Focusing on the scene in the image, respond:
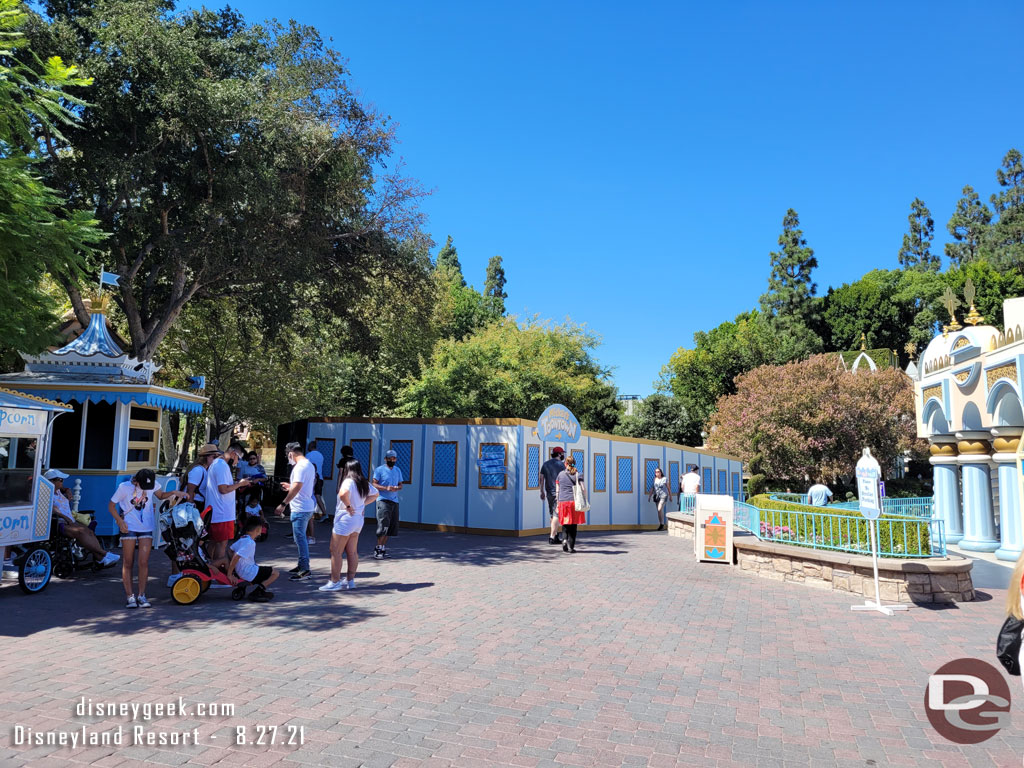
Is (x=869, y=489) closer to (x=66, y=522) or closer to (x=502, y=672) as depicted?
(x=502, y=672)

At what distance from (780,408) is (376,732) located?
2790 cm

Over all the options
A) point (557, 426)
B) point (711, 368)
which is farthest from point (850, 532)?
point (711, 368)

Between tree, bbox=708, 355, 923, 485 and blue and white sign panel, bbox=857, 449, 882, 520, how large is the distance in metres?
20.9

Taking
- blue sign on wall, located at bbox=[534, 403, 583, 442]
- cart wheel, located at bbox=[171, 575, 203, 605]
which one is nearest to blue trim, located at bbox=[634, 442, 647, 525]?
blue sign on wall, located at bbox=[534, 403, 583, 442]

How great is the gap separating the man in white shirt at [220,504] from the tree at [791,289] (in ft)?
173

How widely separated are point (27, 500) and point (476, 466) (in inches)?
351

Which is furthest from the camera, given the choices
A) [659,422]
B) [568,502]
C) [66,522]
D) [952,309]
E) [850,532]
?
[659,422]

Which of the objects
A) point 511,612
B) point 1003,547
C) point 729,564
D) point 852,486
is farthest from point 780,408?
point 511,612

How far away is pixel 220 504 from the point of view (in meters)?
8.06

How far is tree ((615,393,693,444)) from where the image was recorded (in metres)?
38.3

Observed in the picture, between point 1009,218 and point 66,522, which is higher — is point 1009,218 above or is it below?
above

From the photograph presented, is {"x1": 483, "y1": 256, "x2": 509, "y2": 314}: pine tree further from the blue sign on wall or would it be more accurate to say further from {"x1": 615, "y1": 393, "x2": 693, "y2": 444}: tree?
the blue sign on wall

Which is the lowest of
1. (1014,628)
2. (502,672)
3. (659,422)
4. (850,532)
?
(502,672)

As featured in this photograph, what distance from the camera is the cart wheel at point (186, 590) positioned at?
757 cm
